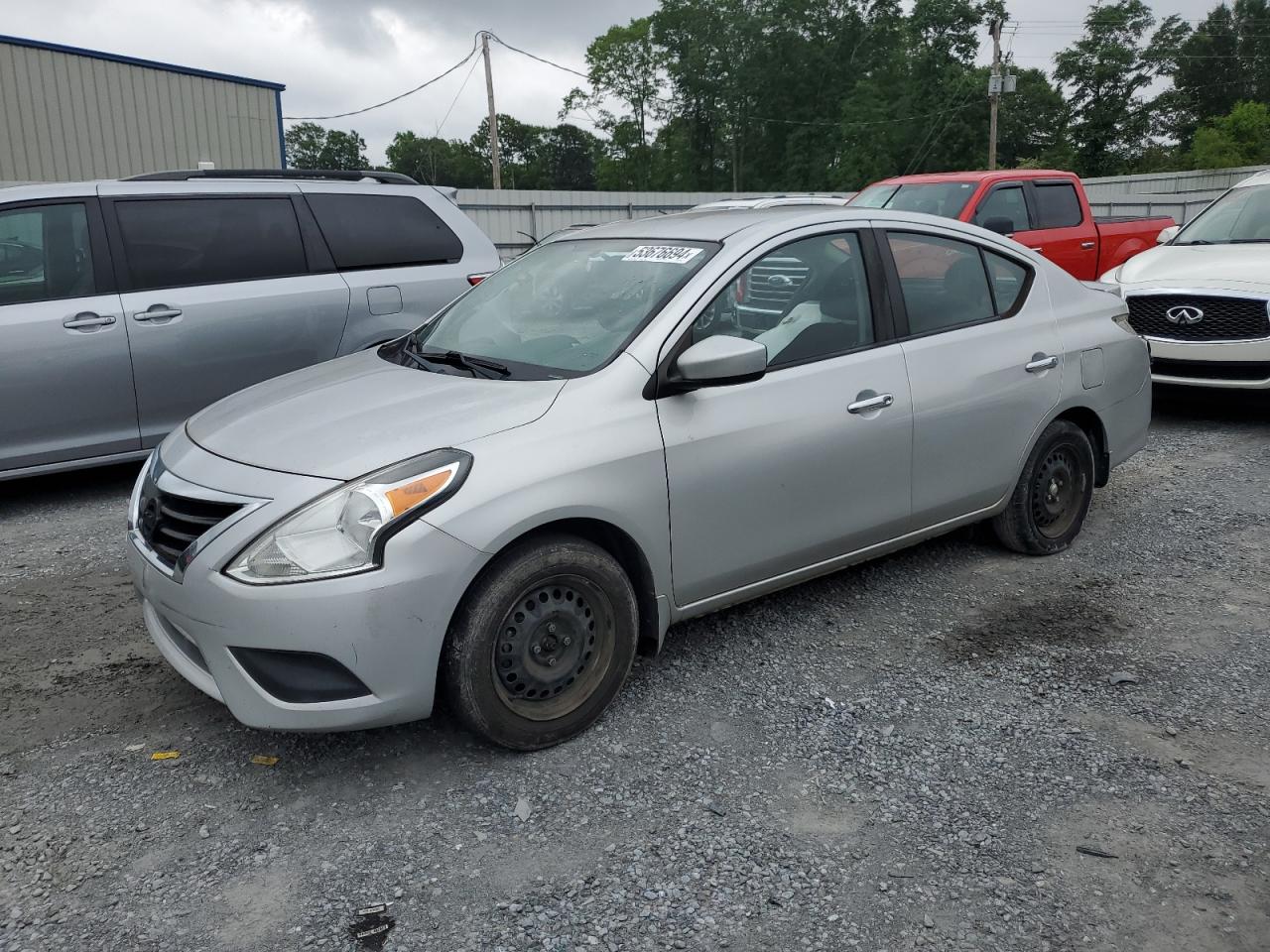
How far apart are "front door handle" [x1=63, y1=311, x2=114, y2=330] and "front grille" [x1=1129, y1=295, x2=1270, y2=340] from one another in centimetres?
653

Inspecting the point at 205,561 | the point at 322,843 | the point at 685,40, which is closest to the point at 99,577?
the point at 205,561

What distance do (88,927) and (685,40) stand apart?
236ft

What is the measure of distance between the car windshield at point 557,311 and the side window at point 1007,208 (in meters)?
7.30

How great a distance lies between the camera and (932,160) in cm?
5722

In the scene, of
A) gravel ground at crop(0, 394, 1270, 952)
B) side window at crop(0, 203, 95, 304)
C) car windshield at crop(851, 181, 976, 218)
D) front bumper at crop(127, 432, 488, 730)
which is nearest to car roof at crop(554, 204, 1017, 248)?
gravel ground at crop(0, 394, 1270, 952)

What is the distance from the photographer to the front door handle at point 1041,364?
4.62m

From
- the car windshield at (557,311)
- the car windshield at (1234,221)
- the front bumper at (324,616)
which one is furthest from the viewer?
the car windshield at (1234,221)

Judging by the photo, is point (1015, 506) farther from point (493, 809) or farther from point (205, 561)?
point (205, 561)

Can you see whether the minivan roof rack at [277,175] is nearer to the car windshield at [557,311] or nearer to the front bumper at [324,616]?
the car windshield at [557,311]

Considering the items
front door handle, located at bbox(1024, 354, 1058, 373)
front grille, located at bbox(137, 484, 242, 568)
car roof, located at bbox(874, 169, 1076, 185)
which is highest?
car roof, located at bbox(874, 169, 1076, 185)

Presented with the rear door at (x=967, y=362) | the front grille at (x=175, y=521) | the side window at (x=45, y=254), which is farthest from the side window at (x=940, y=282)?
the side window at (x=45, y=254)

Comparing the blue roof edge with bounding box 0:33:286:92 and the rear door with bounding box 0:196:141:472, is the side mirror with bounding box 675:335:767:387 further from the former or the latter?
the blue roof edge with bounding box 0:33:286:92

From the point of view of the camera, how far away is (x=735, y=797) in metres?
3.09

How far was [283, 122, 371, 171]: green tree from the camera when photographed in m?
72.3
